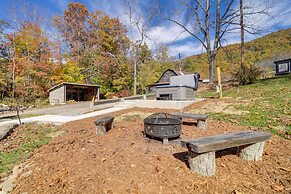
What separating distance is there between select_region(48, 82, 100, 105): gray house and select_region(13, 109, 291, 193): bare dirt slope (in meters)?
16.9

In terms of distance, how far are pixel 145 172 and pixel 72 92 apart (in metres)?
23.4

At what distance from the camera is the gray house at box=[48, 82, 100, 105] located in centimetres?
1862

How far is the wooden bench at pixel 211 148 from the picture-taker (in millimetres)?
2087

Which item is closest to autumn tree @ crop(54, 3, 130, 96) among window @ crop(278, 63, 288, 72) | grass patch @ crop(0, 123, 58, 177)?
grass patch @ crop(0, 123, 58, 177)

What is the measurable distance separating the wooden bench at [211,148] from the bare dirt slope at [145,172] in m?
0.12

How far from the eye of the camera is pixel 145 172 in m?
2.29

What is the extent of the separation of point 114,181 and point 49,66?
21.9 m

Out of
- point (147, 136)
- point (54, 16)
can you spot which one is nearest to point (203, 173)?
point (147, 136)

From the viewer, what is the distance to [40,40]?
19656 millimetres

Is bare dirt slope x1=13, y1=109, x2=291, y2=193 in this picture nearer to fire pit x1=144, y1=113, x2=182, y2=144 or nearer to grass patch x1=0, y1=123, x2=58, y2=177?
fire pit x1=144, y1=113, x2=182, y2=144

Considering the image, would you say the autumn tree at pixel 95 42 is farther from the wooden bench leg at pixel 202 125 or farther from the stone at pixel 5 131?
the wooden bench leg at pixel 202 125

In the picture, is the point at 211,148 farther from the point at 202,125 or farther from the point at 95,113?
the point at 95,113

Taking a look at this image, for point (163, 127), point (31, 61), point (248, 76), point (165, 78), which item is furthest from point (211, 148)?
point (165, 78)

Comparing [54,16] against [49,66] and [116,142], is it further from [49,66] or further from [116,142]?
[116,142]
